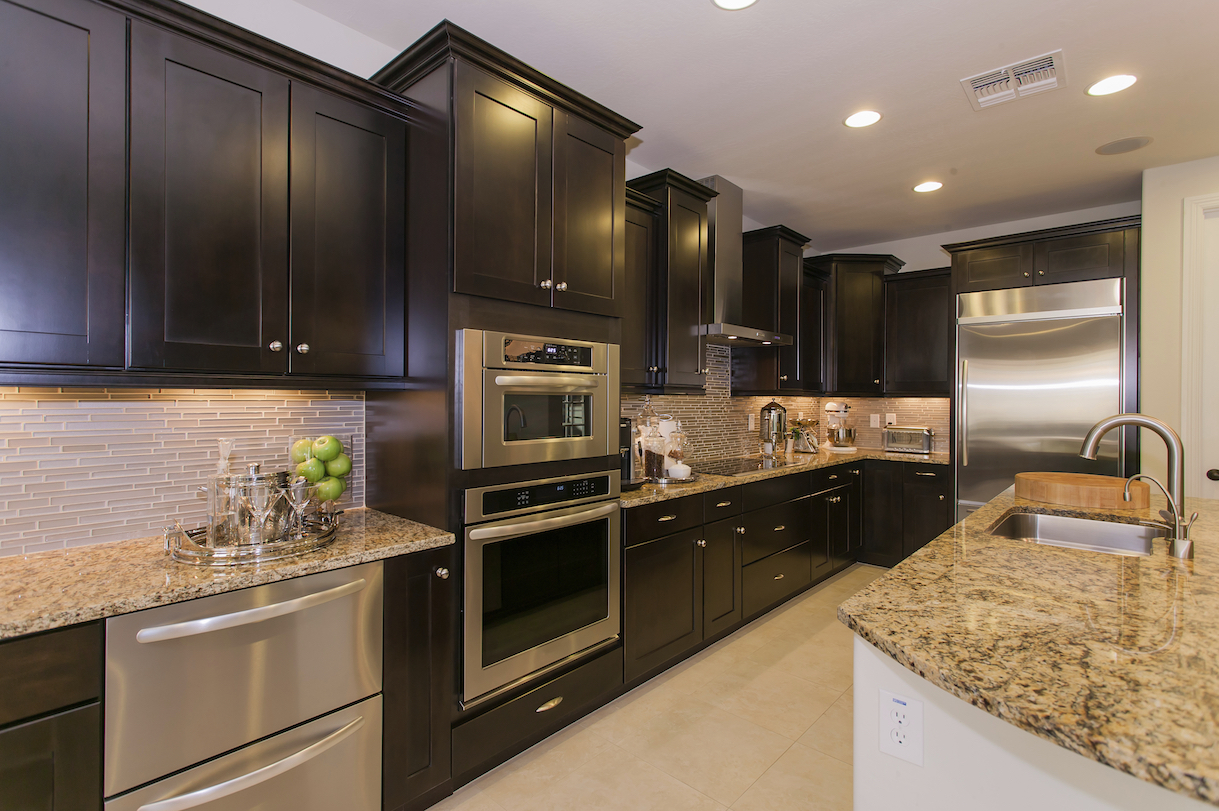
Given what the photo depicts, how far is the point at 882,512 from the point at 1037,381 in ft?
4.86

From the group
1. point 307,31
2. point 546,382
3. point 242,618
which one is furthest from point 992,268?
point 242,618

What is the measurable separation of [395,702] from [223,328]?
4.17 ft

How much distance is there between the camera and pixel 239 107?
5.64 ft

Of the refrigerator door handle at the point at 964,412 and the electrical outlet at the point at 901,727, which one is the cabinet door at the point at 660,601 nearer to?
the electrical outlet at the point at 901,727

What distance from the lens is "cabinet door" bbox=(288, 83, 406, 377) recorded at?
1.86m

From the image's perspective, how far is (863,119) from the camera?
287 cm

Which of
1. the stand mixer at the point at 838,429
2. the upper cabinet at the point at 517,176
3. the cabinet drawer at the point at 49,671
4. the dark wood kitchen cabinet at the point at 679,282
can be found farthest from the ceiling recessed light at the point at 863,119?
the cabinet drawer at the point at 49,671

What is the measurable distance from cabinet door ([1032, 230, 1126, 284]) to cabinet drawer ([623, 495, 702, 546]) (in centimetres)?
319

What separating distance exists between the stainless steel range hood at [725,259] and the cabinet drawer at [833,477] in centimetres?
117

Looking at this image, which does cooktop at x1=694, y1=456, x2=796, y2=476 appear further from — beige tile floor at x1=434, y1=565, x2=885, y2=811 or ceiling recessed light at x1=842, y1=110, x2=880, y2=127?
ceiling recessed light at x1=842, y1=110, x2=880, y2=127

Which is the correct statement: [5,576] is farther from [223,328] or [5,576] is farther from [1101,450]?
[1101,450]

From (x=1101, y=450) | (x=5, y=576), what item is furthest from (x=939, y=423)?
(x=5, y=576)

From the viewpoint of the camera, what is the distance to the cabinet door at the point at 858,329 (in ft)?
16.1

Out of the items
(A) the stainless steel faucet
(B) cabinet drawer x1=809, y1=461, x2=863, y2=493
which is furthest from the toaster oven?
(A) the stainless steel faucet
